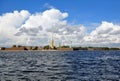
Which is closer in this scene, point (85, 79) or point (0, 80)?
point (0, 80)

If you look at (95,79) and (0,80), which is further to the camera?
(95,79)

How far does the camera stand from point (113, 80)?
41688mm

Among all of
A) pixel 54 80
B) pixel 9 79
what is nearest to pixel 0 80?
pixel 9 79

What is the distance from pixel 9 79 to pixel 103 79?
47.8 ft

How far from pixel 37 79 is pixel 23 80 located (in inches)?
93.9

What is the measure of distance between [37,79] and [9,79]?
425 centimetres

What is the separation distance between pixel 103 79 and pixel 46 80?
9.03 meters

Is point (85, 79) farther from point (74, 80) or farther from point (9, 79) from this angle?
point (9, 79)

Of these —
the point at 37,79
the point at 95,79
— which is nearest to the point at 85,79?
the point at 95,79

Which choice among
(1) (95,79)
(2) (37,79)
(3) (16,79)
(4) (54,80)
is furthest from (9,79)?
(1) (95,79)

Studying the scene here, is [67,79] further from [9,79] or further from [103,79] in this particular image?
[9,79]

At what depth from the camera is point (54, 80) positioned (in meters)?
41.4

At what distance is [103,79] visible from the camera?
4297cm

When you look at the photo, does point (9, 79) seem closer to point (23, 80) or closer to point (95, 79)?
point (23, 80)
